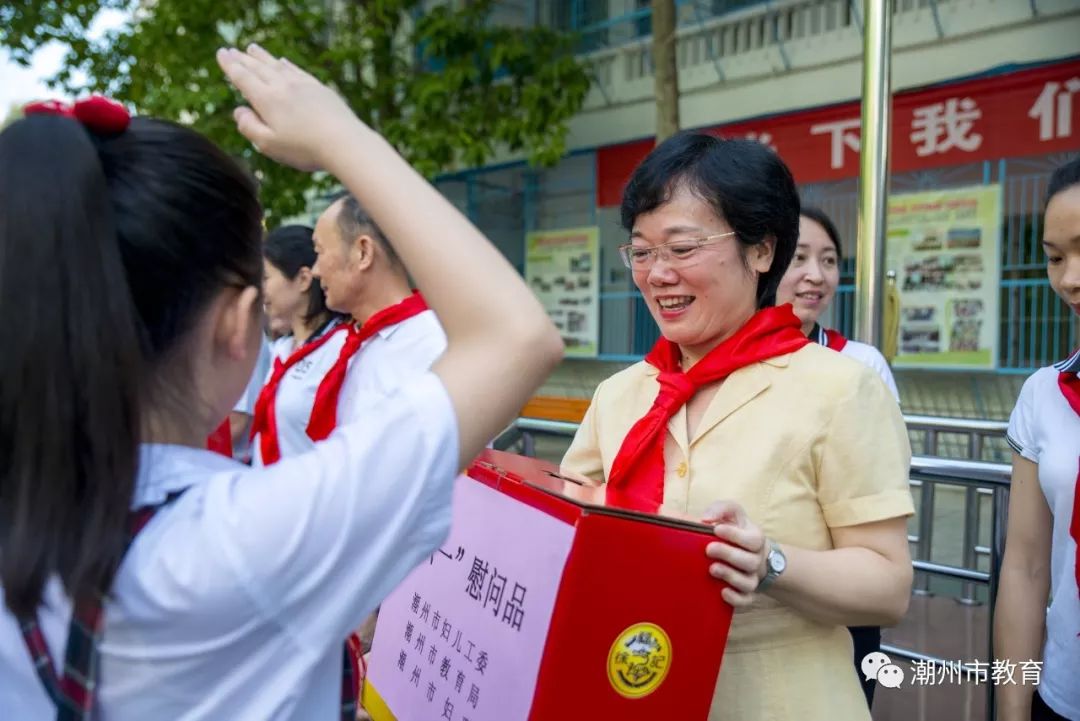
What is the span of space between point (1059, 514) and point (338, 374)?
1946mm

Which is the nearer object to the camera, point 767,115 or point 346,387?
point 346,387

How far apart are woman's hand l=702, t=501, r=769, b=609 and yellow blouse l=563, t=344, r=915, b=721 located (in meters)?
0.24

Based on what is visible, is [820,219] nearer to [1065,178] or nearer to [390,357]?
[1065,178]

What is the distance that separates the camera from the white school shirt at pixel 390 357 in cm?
260

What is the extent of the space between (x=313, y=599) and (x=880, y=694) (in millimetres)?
2996

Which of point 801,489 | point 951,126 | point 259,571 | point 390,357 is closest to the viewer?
point 259,571

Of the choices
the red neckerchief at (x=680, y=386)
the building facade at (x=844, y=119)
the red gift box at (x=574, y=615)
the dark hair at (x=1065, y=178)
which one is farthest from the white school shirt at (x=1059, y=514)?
the building facade at (x=844, y=119)

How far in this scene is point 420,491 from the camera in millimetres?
811

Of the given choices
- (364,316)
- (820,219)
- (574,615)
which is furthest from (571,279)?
(574,615)

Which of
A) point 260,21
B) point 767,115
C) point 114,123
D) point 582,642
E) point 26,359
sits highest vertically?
point 260,21

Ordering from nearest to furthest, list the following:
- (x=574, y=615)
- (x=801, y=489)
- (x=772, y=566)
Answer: (x=574, y=615) < (x=772, y=566) < (x=801, y=489)

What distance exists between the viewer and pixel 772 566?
1.22m

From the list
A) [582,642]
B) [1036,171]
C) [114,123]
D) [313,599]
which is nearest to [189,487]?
[313,599]

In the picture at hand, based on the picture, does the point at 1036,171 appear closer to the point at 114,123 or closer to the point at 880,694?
the point at 880,694
